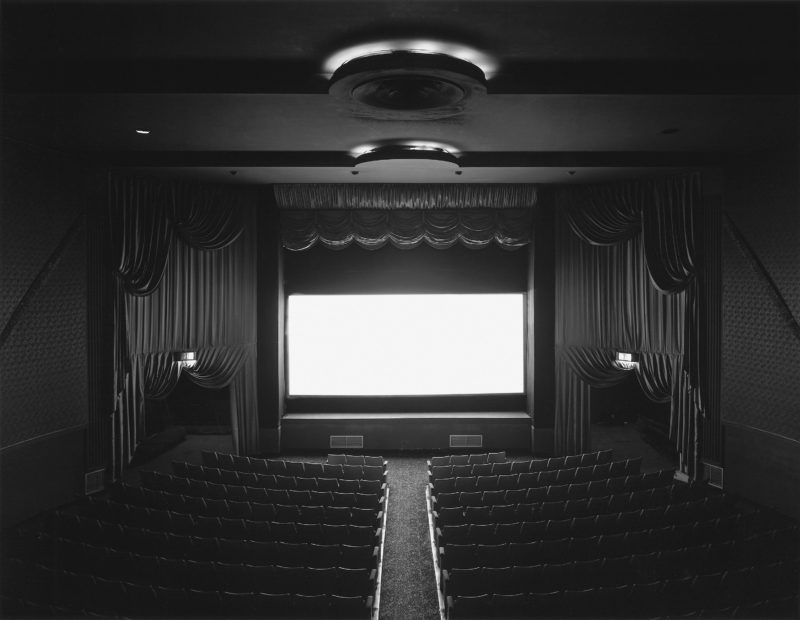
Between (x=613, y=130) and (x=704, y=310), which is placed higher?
(x=613, y=130)

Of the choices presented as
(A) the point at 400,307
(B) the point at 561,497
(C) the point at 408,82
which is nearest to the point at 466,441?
(A) the point at 400,307

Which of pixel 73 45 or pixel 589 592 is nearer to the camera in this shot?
pixel 589 592

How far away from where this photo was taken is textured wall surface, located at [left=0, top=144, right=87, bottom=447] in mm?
6145

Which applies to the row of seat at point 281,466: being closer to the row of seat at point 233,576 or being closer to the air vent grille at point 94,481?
the air vent grille at point 94,481

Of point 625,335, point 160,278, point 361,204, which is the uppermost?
point 361,204

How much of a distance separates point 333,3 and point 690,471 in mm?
7498

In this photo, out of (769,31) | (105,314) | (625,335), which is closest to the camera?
(769,31)

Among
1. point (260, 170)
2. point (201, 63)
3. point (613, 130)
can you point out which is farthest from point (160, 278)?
point (613, 130)

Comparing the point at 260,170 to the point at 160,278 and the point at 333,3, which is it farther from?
the point at 333,3

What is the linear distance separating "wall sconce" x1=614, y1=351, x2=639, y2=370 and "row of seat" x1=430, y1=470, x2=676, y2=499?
90.4 inches

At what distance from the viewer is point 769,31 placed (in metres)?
4.04

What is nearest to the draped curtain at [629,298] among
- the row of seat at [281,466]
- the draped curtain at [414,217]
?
the draped curtain at [414,217]

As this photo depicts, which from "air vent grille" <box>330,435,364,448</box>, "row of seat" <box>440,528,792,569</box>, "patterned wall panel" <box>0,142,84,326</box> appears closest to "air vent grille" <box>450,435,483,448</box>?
"air vent grille" <box>330,435,364,448</box>

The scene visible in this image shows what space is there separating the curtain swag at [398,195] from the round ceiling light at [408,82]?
367cm
